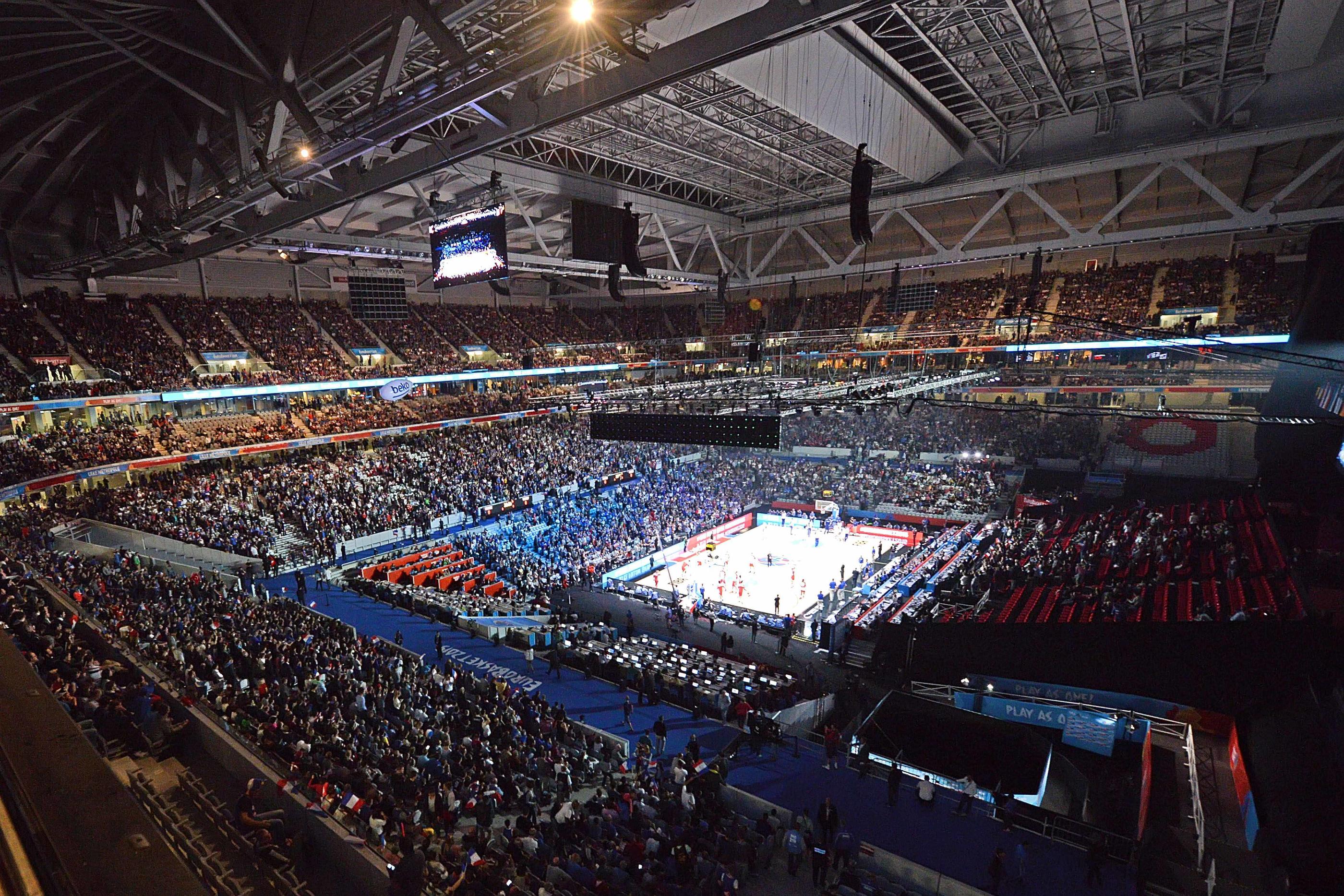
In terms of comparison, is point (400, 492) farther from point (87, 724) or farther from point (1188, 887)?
point (1188, 887)

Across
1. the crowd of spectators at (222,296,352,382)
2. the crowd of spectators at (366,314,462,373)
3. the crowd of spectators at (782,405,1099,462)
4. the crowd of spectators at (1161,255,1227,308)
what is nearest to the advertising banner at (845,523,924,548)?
the crowd of spectators at (782,405,1099,462)

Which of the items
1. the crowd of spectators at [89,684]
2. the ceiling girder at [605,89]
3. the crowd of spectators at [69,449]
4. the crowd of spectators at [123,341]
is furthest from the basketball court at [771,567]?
the crowd of spectators at [123,341]

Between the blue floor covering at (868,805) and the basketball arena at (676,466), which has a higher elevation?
the basketball arena at (676,466)

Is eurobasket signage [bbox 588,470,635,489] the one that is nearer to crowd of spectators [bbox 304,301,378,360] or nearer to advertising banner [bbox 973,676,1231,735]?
crowd of spectators [bbox 304,301,378,360]

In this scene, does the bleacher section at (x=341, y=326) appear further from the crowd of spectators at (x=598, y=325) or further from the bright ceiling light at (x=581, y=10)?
the bright ceiling light at (x=581, y=10)

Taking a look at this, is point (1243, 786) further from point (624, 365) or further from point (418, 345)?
point (418, 345)

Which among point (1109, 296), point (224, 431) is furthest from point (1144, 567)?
point (224, 431)
